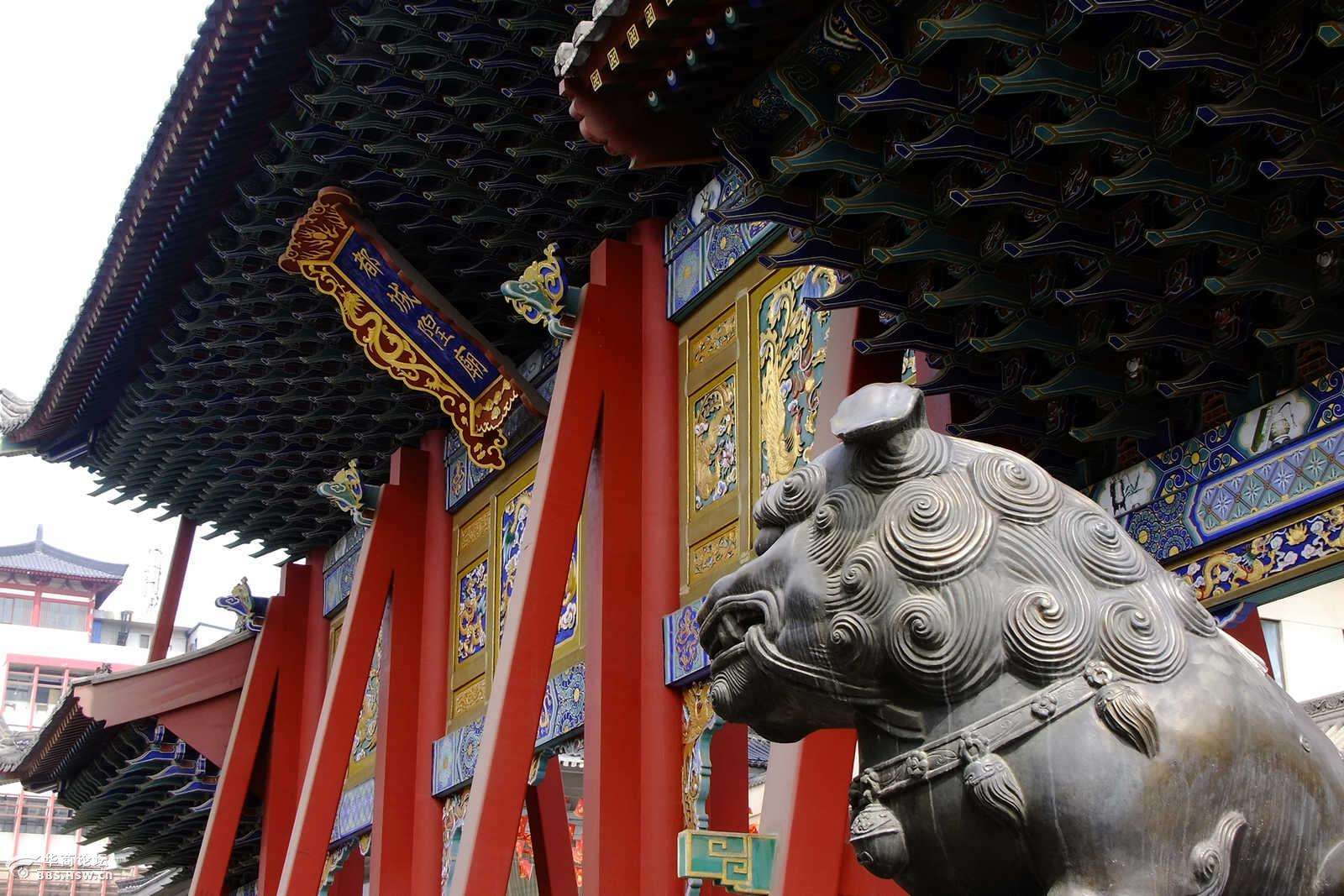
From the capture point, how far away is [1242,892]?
186cm

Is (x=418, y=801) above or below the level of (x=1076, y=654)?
above

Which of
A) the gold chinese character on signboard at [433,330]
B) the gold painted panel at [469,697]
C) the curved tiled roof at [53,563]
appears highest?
the curved tiled roof at [53,563]

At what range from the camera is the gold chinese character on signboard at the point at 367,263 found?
799 cm

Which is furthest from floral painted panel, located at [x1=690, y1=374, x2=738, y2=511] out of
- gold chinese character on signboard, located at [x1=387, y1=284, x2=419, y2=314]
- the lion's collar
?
the lion's collar

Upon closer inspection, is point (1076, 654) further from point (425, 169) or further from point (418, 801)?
point (418, 801)

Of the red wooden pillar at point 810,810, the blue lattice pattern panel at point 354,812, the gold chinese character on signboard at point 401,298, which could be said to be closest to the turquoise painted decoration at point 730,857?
the red wooden pillar at point 810,810

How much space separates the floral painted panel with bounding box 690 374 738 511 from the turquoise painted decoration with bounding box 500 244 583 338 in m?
0.69

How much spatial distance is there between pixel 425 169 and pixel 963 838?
6.09 metres

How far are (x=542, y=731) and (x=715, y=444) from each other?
7.05 ft

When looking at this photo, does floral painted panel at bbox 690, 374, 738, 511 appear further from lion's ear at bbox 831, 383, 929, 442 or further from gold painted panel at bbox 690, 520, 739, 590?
lion's ear at bbox 831, 383, 929, 442

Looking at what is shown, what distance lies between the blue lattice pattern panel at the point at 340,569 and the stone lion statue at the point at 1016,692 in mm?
9563

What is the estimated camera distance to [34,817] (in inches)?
1471

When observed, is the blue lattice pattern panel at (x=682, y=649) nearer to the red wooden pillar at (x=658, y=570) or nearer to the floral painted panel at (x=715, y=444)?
the red wooden pillar at (x=658, y=570)

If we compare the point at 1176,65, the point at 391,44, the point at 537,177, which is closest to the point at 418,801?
the point at 537,177
